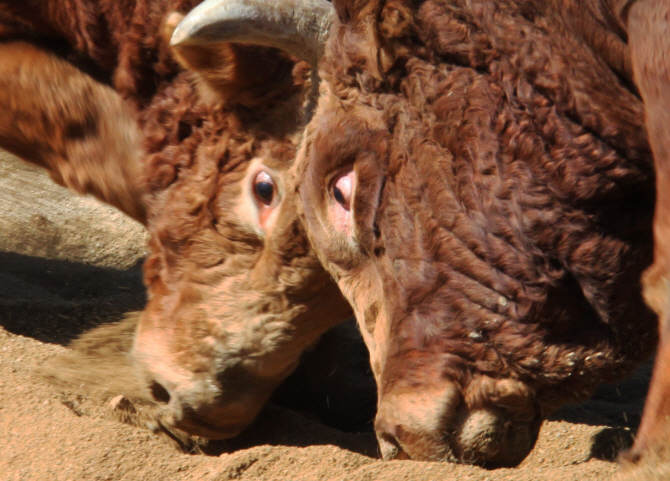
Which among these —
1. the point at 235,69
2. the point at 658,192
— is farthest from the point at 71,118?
the point at 658,192

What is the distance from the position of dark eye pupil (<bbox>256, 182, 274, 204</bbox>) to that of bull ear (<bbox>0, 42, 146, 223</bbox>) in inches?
22.9

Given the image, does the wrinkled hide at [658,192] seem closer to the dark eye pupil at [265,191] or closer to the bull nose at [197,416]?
the dark eye pupil at [265,191]

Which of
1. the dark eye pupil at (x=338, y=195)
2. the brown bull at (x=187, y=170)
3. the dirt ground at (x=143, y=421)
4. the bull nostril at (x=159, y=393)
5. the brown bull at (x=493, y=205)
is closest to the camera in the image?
the brown bull at (x=493, y=205)

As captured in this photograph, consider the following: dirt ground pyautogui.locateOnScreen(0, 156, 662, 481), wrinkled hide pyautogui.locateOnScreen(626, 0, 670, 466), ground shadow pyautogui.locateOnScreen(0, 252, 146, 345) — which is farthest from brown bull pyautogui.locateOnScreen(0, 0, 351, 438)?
wrinkled hide pyautogui.locateOnScreen(626, 0, 670, 466)

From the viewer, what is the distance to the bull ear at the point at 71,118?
10.8ft

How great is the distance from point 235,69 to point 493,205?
1.19 meters

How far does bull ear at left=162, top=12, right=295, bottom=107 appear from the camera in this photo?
2.75 meters

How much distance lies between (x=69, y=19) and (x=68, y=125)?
428 millimetres

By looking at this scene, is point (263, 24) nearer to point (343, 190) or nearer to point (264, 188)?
point (343, 190)

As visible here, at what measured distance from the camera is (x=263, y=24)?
245cm

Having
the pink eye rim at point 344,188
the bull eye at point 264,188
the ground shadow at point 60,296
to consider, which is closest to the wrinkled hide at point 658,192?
the pink eye rim at point 344,188

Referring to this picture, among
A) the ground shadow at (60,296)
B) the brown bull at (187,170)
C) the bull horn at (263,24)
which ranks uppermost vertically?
the bull horn at (263,24)

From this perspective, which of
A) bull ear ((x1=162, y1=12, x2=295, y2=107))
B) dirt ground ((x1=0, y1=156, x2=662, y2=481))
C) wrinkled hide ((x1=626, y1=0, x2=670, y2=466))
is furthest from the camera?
bull ear ((x1=162, y1=12, x2=295, y2=107))

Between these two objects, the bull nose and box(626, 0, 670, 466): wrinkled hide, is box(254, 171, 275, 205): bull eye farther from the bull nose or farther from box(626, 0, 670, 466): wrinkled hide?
box(626, 0, 670, 466): wrinkled hide
